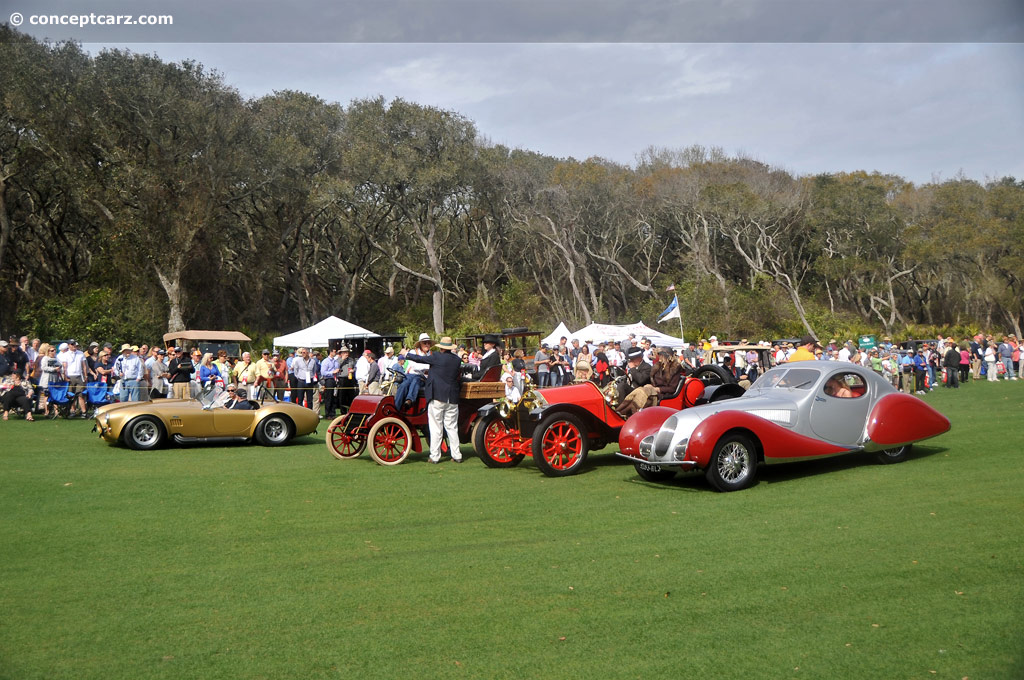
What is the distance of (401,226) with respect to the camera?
55531 millimetres

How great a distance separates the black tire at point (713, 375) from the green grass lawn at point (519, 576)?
206 cm

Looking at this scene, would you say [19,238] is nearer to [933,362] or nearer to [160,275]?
[160,275]

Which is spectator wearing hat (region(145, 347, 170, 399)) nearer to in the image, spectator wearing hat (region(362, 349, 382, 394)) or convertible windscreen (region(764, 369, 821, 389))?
spectator wearing hat (region(362, 349, 382, 394))

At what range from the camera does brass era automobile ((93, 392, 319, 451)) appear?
48.2 feet

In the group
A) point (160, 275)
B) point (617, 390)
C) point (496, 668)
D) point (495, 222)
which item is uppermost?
point (495, 222)

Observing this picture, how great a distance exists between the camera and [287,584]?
21.3 feet

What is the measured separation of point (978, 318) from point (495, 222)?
1331 inches

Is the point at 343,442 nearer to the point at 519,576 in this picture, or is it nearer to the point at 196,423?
the point at 196,423

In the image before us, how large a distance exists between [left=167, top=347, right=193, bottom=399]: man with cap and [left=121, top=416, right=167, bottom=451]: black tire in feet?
19.8

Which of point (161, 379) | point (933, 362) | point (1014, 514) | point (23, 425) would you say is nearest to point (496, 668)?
point (1014, 514)

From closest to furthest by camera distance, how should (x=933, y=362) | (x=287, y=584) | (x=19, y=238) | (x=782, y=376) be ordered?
(x=287, y=584) < (x=782, y=376) < (x=933, y=362) < (x=19, y=238)

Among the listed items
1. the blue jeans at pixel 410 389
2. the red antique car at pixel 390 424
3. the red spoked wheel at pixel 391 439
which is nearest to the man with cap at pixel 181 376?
the red antique car at pixel 390 424

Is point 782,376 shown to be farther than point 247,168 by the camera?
No

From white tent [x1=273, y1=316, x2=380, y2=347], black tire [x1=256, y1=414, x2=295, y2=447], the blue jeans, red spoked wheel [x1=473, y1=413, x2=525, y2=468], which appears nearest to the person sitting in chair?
black tire [x1=256, y1=414, x2=295, y2=447]
